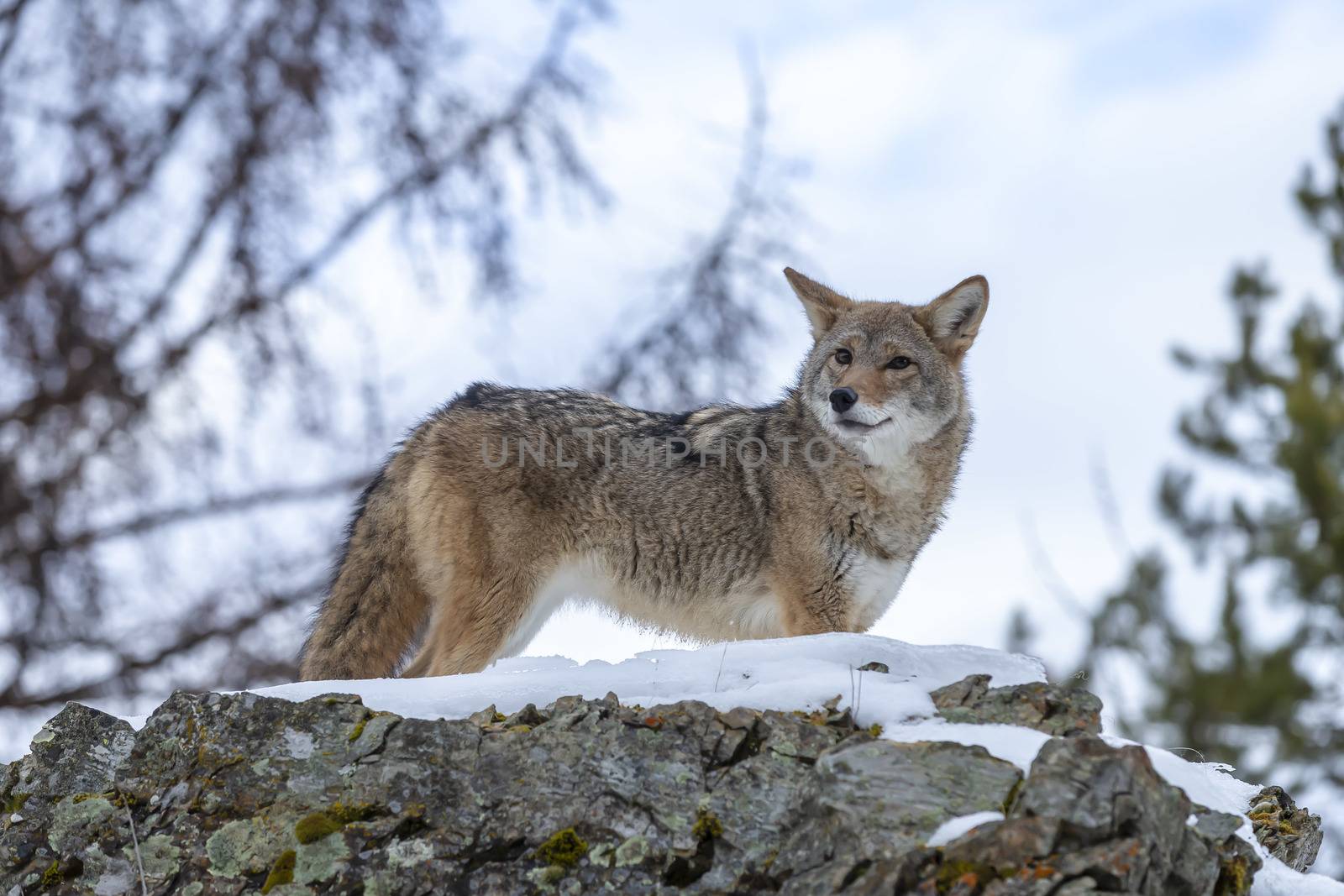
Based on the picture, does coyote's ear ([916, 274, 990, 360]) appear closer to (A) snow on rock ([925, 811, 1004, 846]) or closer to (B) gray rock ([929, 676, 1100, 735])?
(B) gray rock ([929, 676, 1100, 735])

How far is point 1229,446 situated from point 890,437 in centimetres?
1559

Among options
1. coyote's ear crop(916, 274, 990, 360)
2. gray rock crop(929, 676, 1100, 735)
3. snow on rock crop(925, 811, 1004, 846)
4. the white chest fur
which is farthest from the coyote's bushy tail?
snow on rock crop(925, 811, 1004, 846)

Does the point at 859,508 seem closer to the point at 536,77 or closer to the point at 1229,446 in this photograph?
the point at 536,77

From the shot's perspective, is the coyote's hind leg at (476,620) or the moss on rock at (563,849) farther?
the coyote's hind leg at (476,620)

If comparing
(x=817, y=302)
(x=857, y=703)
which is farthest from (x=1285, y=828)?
(x=817, y=302)

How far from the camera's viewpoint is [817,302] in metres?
7.25

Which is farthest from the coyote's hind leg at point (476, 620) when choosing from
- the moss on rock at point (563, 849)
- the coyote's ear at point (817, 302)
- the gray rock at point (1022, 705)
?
the gray rock at point (1022, 705)

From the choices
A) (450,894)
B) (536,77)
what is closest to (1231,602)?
(536,77)

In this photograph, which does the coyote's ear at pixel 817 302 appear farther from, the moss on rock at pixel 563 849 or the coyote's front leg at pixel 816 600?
the moss on rock at pixel 563 849

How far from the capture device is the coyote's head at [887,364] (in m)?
6.61

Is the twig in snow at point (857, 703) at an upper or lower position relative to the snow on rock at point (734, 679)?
lower

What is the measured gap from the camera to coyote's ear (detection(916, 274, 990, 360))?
6.97 m

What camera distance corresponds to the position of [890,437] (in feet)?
22.0

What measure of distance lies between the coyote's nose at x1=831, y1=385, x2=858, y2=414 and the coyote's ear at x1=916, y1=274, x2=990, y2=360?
806 millimetres
